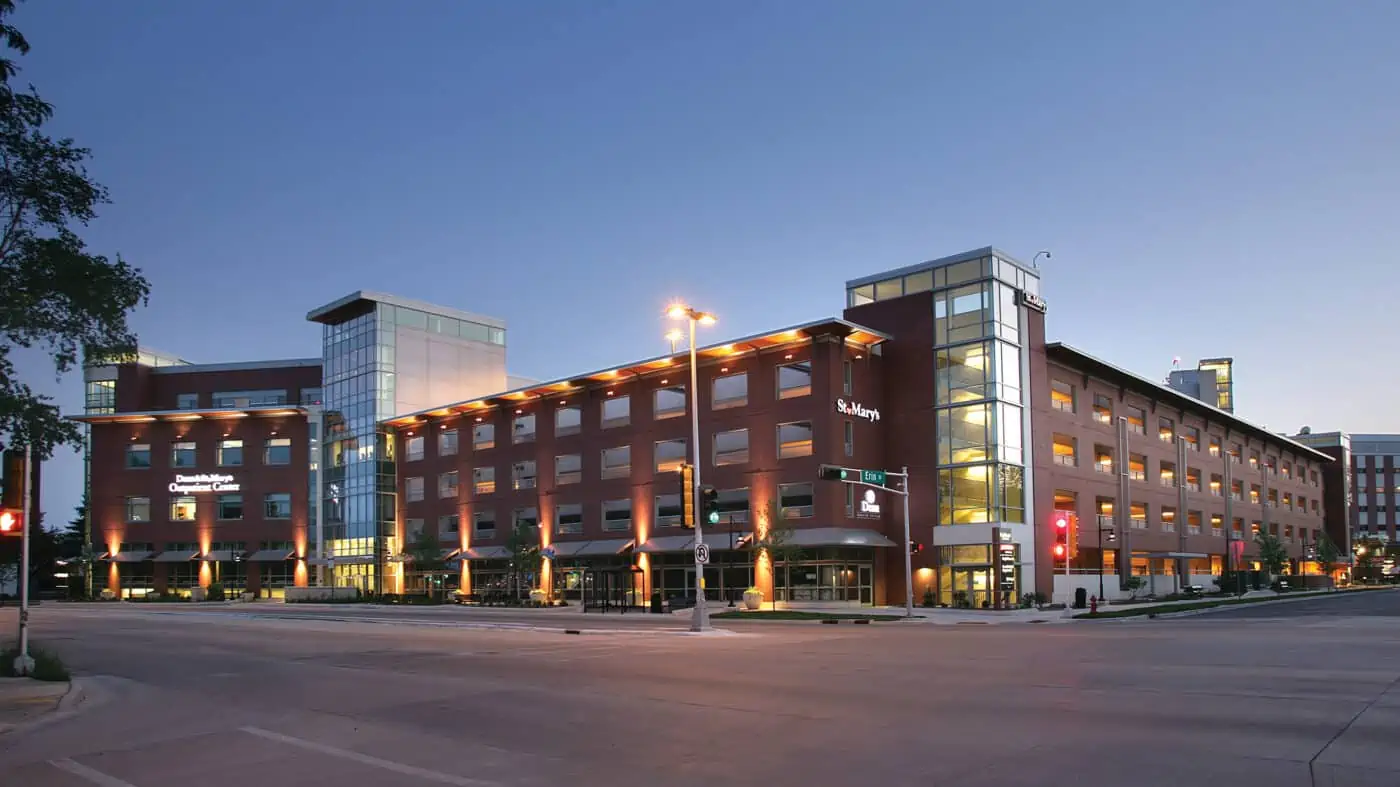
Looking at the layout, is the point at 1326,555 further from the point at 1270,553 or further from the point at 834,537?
the point at 834,537

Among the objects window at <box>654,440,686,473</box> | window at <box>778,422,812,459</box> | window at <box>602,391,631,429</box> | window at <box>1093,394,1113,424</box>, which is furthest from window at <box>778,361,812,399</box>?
window at <box>1093,394,1113,424</box>

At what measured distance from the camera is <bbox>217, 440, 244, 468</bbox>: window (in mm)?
94438

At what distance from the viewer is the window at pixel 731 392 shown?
6138cm

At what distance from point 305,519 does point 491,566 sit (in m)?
24.4

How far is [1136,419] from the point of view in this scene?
75.2 meters

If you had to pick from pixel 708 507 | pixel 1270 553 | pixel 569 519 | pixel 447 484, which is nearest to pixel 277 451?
pixel 447 484

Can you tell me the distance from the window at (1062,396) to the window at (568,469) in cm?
3020

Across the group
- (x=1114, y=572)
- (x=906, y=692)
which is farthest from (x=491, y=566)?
(x=906, y=692)

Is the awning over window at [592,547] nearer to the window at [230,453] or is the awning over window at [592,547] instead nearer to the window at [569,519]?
the window at [569,519]

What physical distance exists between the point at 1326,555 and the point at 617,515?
74.6 metres

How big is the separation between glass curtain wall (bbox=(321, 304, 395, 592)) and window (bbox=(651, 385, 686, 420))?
30360 mm

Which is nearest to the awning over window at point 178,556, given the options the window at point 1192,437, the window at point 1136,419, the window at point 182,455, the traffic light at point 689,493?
the window at point 182,455

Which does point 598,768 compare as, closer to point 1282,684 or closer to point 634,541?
point 1282,684

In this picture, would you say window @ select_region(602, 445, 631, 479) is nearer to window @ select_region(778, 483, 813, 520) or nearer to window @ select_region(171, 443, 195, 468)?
window @ select_region(778, 483, 813, 520)
